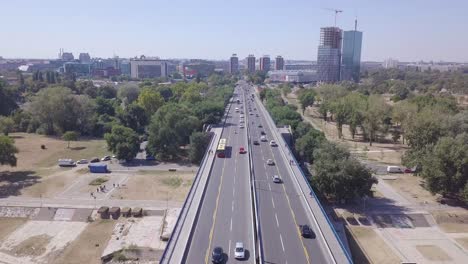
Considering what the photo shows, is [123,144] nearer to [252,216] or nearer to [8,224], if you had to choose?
[8,224]

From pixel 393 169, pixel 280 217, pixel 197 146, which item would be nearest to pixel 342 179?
pixel 280 217

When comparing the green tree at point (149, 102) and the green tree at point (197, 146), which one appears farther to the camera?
the green tree at point (149, 102)

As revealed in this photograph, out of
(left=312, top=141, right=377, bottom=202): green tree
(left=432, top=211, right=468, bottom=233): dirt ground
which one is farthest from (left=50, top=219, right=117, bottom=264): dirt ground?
(left=432, top=211, right=468, bottom=233): dirt ground

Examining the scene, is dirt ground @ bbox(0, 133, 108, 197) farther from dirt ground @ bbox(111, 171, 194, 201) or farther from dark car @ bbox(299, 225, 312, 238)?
dark car @ bbox(299, 225, 312, 238)

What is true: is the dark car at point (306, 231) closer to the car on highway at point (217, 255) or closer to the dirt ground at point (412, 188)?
the car on highway at point (217, 255)

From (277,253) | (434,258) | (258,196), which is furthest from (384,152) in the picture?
(277,253)

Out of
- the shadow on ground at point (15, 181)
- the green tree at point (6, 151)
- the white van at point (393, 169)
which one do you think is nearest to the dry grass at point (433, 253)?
the white van at point (393, 169)

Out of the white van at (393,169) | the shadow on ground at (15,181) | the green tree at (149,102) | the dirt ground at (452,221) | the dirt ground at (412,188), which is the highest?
the green tree at (149,102)
